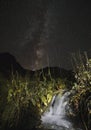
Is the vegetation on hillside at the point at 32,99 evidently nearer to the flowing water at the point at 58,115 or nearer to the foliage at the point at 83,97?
the foliage at the point at 83,97

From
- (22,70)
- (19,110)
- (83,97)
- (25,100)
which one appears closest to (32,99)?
(25,100)

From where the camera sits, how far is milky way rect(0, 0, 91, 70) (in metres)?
7.32

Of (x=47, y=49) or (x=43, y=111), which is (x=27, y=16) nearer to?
(x=47, y=49)

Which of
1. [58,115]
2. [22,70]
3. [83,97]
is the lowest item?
[58,115]

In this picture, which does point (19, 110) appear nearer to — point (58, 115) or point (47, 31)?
point (58, 115)

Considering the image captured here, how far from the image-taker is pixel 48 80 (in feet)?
21.8

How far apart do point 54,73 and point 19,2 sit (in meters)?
2.24

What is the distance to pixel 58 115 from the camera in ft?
18.5

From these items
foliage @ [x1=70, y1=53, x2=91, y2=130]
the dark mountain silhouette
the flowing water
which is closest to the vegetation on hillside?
foliage @ [x1=70, y1=53, x2=91, y2=130]

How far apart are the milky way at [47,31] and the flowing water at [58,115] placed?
1.51 metres

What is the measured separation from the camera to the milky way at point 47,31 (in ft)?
24.0

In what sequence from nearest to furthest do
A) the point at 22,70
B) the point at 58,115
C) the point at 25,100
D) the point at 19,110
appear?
the point at 19,110, the point at 25,100, the point at 58,115, the point at 22,70

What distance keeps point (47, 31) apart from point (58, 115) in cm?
279

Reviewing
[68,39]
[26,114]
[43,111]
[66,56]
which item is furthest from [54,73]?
[26,114]
